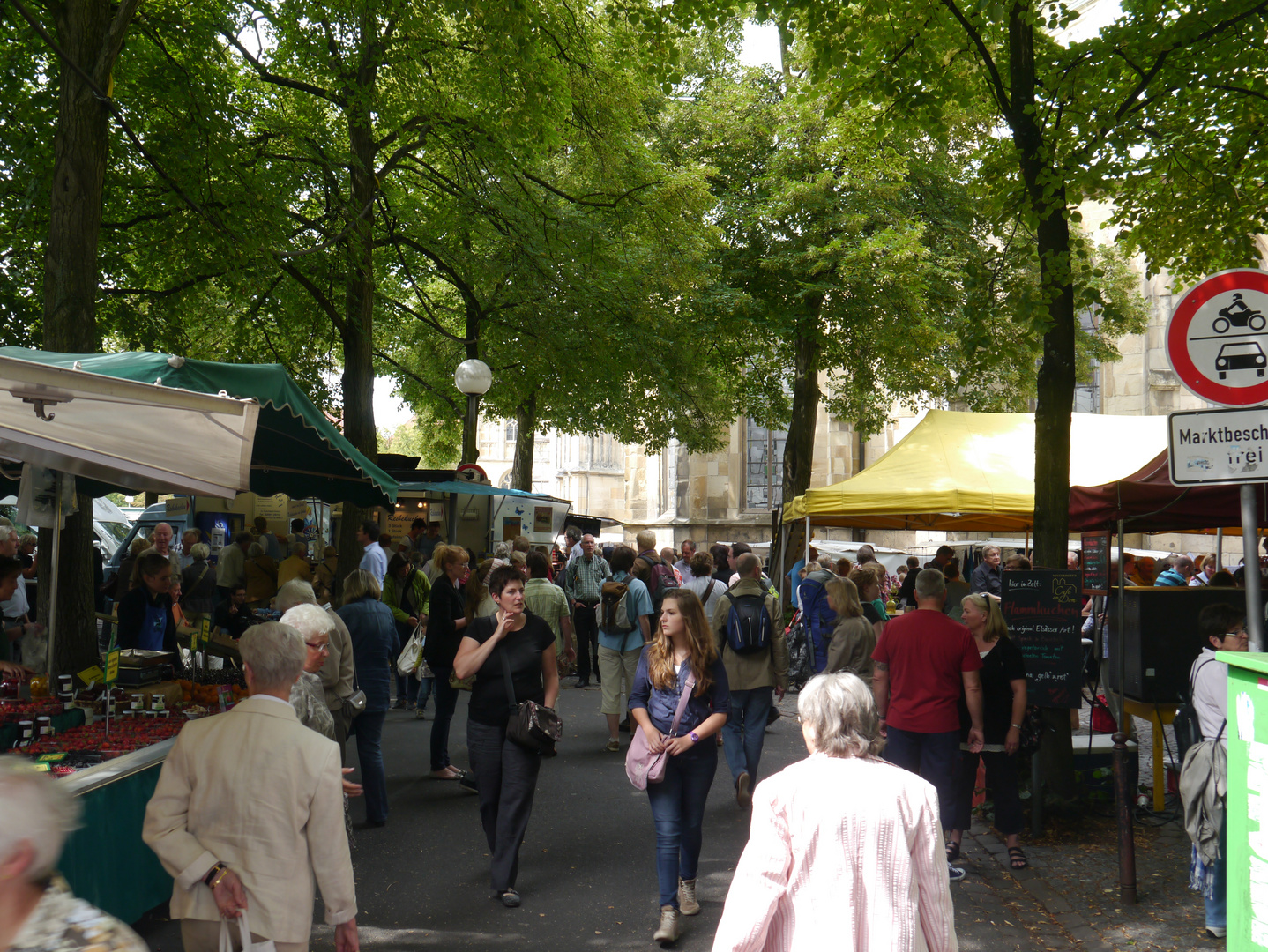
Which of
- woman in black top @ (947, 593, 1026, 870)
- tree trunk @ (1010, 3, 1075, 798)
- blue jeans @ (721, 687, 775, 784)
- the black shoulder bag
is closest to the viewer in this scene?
the black shoulder bag

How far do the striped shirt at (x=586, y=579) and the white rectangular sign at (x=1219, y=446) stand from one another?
910 cm

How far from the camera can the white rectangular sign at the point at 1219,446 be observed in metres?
4.52

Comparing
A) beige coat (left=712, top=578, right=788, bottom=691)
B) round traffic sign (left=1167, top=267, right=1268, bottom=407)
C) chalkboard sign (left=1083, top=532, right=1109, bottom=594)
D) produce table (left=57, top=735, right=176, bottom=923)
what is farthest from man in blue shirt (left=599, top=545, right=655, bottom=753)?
round traffic sign (left=1167, top=267, right=1268, bottom=407)

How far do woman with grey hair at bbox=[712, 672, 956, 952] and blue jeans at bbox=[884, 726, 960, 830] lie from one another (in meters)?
3.64

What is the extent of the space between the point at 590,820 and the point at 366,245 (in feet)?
27.4

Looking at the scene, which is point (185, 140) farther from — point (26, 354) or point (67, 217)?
point (26, 354)

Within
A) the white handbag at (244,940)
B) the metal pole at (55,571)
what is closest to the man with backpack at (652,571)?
the metal pole at (55,571)

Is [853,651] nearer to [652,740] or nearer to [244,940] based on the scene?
[652,740]

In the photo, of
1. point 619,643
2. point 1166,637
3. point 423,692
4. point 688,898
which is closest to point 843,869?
point 688,898

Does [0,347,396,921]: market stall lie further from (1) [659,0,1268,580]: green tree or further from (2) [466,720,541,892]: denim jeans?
(1) [659,0,1268,580]: green tree

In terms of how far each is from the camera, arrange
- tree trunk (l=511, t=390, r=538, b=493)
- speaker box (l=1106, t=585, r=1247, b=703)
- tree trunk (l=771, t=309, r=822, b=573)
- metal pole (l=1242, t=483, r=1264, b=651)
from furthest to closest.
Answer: tree trunk (l=511, t=390, r=538, b=493)
tree trunk (l=771, t=309, r=822, b=573)
speaker box (l=1106, t=585, r=1247, b=703)
metal pole (l=1242, t=483, r=1264, b=651)

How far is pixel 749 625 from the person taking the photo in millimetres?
7391

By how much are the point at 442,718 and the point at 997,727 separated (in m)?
4.37

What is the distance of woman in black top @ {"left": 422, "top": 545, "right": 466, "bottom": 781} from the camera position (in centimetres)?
841
